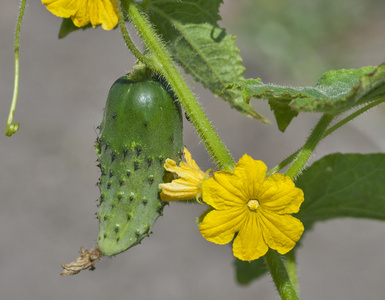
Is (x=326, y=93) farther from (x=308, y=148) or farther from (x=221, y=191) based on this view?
(x=221, y=191)

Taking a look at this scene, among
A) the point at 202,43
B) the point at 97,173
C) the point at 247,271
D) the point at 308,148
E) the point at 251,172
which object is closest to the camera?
the point at 251,172

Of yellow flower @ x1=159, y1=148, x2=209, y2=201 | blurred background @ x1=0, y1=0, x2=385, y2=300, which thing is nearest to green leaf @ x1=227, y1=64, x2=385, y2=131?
yellow flower @ x1=159, y1=148, x2=209, y2=201

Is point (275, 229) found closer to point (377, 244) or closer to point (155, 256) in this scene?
point (155, 256)

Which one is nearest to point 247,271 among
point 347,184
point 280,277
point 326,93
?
point 347,184

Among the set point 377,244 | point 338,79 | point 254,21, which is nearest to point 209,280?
point 377,244

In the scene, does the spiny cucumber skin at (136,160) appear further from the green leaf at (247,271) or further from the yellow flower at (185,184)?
the green leaf at (247,271)

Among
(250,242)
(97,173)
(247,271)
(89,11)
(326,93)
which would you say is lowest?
(97,173)
